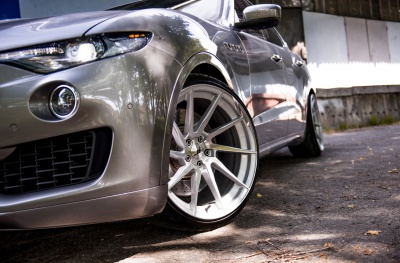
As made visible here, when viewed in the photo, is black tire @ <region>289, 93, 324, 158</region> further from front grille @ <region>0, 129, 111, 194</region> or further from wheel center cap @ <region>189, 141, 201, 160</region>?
front grille @ <region>0, 129, 111, 194</region>

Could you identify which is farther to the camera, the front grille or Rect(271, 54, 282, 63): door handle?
Rect(271, 54, 282, 63): door handle

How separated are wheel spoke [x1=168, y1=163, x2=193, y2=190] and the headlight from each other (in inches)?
28.1

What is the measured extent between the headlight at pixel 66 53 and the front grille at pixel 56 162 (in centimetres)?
30

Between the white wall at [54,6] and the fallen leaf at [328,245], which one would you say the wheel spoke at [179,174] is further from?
the white wall at [54,6]

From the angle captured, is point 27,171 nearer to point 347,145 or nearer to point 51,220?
point 51,220

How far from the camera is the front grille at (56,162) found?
2350 mm

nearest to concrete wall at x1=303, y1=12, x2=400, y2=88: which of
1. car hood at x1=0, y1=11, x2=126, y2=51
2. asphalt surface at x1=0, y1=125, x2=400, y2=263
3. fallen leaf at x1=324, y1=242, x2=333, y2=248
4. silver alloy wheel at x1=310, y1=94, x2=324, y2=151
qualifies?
silver alloy wheel at x1=310, y1=94, x2=324, y2=151

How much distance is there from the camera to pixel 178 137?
A: 2857 millimetres

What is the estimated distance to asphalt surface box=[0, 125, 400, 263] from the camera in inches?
103

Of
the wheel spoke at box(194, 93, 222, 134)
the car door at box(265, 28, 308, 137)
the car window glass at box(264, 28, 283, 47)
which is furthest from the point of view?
the car window glass at box(264, 28, 283, 47)

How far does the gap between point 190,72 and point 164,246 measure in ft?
2.92

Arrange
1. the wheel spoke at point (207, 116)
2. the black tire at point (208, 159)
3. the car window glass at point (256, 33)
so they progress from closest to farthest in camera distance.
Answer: the black tire at point (208, 159)
the wheel spoke at point (207, 116)
the car window glass at point (256, 33)

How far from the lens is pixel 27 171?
2.36m

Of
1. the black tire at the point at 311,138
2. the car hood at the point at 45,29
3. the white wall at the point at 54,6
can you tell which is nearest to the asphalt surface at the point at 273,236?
the car hood at the point at 45,29
